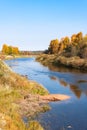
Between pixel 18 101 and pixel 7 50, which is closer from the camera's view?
pixel 18 101

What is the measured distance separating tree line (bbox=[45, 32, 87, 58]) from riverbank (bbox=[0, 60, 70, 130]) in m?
46.1

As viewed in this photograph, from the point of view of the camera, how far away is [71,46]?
8556 cm

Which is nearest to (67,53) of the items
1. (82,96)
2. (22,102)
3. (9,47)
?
(82,96)

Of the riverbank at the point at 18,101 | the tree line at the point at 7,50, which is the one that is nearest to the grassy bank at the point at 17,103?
the riverbank at the point at 18,101

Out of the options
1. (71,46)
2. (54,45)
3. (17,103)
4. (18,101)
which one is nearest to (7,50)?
(54,45)

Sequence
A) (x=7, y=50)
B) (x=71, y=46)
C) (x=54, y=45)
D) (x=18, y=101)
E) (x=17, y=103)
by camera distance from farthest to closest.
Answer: (x=7, y=50) → (x=54, y=45) → (x=71, y=46) → (x=18, y=101) → (x=17, y=103)

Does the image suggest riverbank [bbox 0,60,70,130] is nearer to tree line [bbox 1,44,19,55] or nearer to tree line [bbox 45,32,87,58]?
tree line [bbox 45,32,87,58]

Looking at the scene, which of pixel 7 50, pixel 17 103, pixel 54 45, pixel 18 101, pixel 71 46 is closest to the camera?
pixel 17 103

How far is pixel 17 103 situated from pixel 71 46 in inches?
2584

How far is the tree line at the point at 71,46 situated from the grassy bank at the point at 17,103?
46114 millimetres

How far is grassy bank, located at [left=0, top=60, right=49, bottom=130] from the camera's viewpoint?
14424mm

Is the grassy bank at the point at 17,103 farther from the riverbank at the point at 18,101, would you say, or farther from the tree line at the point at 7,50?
the tree line at the point at 7,50

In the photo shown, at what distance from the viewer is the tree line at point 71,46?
7747cm

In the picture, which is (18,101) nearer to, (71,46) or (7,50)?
(71,46)
